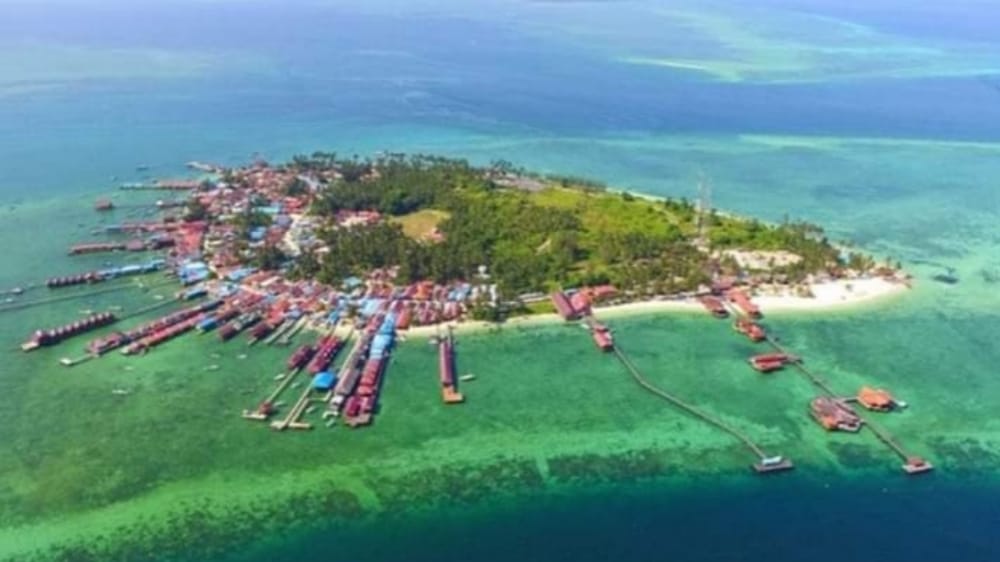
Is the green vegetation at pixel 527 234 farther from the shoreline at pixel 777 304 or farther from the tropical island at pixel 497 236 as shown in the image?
the shoreline at pixel 777 304

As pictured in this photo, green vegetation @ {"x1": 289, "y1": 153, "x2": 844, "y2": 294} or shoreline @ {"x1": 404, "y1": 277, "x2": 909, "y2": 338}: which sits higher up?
green vegetation @ {"x1": 289, "y1": 153, "x2": 844, "y2": 294}

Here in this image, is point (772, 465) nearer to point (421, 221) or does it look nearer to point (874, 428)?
point (874, 428)

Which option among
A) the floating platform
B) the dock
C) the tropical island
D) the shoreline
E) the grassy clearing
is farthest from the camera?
the grassy clearing

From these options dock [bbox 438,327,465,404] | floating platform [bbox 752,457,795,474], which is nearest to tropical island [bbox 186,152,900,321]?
dock [bbox 438,327,465,404]

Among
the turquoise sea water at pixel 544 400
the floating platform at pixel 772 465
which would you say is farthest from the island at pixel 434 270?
the turquoise sea water at pixel 544 400

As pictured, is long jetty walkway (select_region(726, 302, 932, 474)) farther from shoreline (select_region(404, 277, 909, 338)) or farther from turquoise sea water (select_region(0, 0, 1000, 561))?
shoreline (select_region(404, 277, 909, 338))
